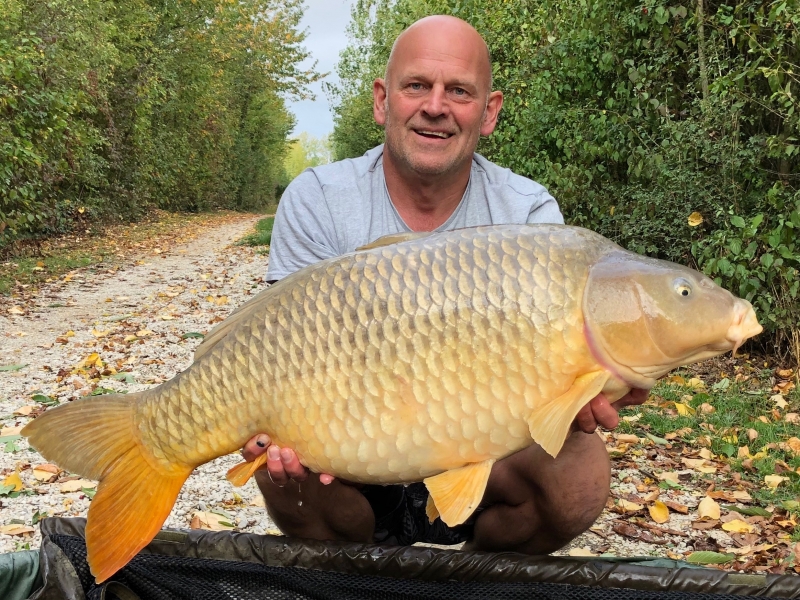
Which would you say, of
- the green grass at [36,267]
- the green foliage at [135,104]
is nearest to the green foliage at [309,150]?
the green foliage at [135,104]

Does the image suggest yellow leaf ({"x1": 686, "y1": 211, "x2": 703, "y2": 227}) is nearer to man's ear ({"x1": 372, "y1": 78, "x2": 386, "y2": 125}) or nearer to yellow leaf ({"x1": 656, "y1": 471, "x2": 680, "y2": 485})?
yellow leaf ({"x1": 656, "y1": 471, "x2": 680, "y2": 485})

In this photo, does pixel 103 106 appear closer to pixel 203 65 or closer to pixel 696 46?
pixel 203 65

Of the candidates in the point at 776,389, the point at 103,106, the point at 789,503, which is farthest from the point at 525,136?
the point at 103,106

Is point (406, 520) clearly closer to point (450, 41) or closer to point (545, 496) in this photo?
point (545, 496)

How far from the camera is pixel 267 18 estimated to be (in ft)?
68.6

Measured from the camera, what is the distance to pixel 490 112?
69.5 inches

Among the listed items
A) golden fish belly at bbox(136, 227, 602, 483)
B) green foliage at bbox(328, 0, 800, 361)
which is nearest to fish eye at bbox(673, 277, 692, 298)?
golden fish belly at bbox(136, 227, 602, 483)

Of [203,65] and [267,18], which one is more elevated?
[267,18]

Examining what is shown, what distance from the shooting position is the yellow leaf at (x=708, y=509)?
2074 millimetres

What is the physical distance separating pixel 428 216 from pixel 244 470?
0.72 m

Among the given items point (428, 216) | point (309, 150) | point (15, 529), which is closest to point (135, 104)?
point (15, 529)

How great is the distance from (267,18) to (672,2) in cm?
1904

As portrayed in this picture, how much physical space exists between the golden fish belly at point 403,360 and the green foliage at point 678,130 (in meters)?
2.37

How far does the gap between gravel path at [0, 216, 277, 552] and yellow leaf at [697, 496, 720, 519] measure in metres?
1.19
